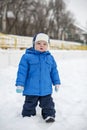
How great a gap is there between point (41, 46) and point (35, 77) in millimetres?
403

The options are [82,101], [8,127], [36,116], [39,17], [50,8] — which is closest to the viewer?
[8,127]

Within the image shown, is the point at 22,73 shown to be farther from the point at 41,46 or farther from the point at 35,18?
the point at 35,18

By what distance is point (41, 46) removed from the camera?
12.7 feet

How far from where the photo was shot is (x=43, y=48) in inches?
153

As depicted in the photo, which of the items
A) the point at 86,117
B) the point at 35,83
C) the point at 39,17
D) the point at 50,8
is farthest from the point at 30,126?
the point at 50,8

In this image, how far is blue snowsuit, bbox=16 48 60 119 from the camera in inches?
149

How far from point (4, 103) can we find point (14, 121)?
0.97 m

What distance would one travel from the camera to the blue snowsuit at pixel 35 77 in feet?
12.4

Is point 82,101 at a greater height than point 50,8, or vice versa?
point 50,8

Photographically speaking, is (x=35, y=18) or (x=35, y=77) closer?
(x=35, y=77)

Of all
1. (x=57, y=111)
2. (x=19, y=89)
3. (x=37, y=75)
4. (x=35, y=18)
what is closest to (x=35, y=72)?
(x=37, y=75)

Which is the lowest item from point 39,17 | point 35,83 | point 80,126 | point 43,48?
point 80,126

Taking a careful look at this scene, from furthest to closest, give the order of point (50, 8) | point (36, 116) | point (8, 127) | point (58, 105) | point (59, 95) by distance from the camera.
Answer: point (50, 8), point (59, 95), point (58, 105), point (36, 116), point (8, 127)

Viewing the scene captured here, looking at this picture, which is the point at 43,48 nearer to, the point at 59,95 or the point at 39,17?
the point at 59,95
